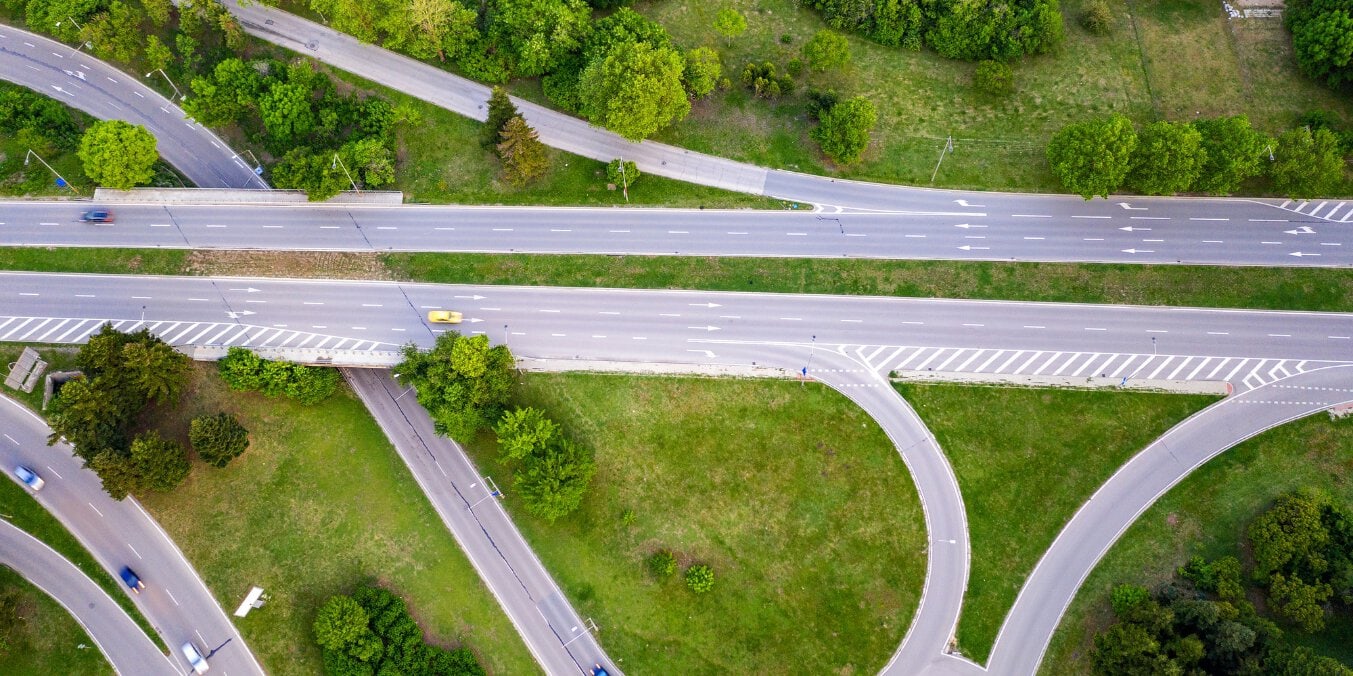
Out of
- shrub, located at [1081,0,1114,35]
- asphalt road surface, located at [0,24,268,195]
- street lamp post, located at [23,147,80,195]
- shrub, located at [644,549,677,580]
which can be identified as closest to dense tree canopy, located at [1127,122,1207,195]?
shrub, located at [1081,0,1114,35]

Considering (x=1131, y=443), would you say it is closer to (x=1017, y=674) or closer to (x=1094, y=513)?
(x=1094, y=513)

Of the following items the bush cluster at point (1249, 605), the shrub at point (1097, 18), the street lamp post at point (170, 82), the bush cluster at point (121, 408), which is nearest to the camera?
the bush cluster at point (1249, 605)

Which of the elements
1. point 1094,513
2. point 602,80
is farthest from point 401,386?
point 1094,513

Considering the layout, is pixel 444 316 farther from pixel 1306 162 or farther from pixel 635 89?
pixel 1306 162

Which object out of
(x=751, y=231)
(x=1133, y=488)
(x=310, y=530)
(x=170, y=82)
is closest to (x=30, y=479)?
(x=310, y=530)

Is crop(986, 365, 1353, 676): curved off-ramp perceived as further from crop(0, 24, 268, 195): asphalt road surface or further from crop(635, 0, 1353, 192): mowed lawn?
crop(0, 24, 268, 195): asphalt road surface

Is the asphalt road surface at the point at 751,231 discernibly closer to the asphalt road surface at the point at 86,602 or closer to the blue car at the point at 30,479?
the blue car at the point at 30,479

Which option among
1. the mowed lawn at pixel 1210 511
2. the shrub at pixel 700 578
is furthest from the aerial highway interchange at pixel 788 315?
the shrub at pixel 700 578
